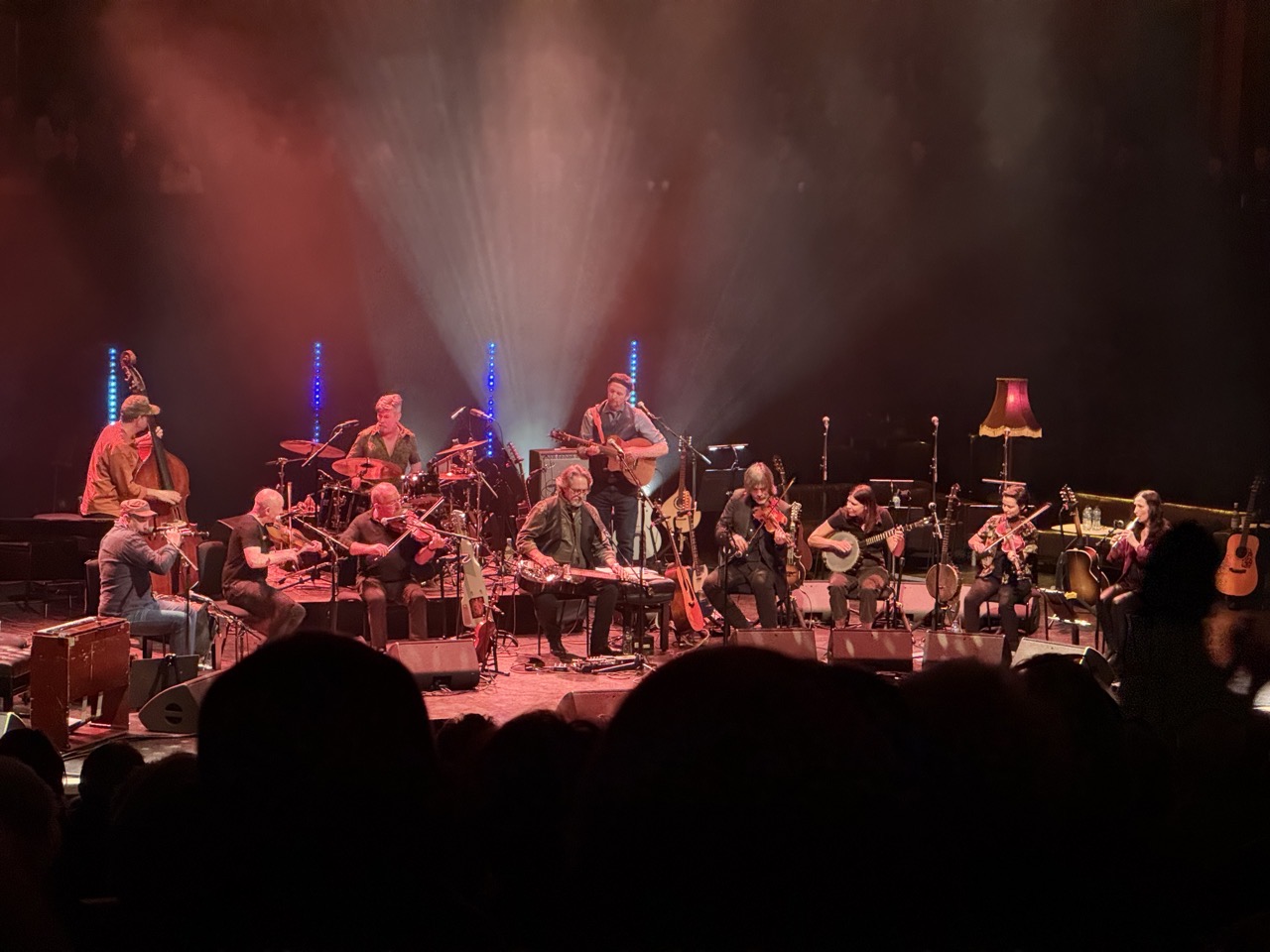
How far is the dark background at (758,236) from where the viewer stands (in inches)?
524

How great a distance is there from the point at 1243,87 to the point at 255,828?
13.6m

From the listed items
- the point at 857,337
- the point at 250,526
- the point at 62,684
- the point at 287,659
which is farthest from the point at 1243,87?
the point at 287,659

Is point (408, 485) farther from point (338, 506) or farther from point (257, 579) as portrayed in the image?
point (257, 579)

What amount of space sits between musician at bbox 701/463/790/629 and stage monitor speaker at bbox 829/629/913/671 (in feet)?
4.45

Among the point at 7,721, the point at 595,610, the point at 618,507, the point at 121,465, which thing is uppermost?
the point at 121,465

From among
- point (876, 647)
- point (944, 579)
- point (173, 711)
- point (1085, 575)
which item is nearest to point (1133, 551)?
point (1085, 575)

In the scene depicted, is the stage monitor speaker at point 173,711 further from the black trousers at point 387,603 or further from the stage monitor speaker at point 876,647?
the stage monitor speaker at point 876,647

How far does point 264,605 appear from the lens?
9.06 m

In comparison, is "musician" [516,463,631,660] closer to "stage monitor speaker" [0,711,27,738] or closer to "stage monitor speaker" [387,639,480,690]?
"stage monitor speaker" [387,639,480,690]

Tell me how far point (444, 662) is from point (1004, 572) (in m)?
4.12

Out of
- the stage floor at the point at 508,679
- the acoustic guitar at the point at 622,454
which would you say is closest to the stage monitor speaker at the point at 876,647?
the stage floor at the point at 508,679

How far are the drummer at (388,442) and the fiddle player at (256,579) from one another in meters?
2.55

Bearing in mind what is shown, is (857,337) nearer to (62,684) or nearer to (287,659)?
(62,684)

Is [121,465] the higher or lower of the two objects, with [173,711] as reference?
higher
